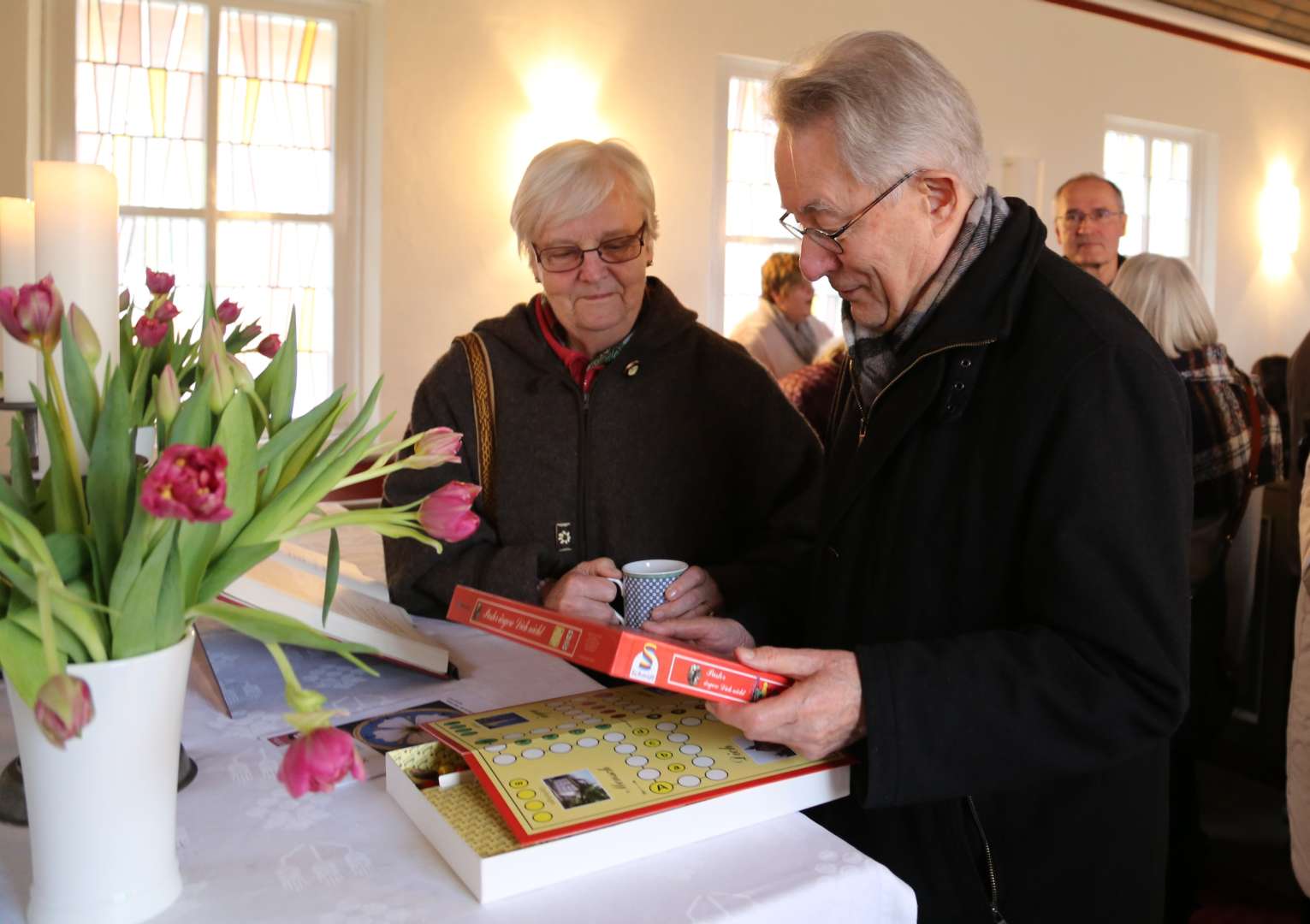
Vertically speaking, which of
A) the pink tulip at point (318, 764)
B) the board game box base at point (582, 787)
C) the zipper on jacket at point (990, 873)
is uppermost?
the pink tulip at point (318, 764)

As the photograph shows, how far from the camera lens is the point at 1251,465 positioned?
3154 mm

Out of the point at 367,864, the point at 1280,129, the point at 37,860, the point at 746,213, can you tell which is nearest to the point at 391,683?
the point at 367,864

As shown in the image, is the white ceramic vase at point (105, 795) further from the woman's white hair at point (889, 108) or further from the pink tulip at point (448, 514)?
the woman's white hair at point (889, 108)

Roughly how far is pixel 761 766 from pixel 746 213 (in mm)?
5807

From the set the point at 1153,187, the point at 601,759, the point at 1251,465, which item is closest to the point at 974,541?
the point at 601,759

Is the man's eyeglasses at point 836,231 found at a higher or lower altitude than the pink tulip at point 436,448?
higher

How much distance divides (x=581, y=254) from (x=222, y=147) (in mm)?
3756

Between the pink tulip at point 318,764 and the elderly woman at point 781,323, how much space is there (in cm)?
434

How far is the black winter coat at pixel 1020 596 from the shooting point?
114cm

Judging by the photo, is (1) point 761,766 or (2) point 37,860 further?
(1) point 761,766

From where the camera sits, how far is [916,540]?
1.31 m

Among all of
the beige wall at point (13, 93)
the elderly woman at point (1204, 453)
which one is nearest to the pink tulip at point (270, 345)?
the elderly woman at point (1204, 453)

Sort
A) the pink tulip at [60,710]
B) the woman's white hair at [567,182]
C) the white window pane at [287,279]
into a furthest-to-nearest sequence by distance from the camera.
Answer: the white window pane at [287,279] < the woman's white hair at [567,182] < the pink tulip at [60,710]

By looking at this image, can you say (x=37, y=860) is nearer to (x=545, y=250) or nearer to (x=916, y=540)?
(x=916, y=540)
